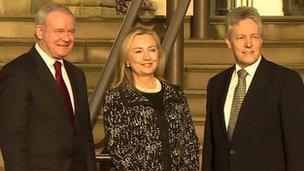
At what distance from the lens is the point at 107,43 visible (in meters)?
6.91

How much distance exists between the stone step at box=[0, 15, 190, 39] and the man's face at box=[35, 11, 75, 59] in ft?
11.0

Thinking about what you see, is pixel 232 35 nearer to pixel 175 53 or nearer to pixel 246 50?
pixel 246 50

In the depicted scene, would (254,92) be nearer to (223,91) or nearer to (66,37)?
(223,91)

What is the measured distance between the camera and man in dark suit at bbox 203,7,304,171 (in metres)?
3.54

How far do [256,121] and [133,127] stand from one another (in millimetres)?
562

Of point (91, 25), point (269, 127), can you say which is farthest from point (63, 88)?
point (91, 25)

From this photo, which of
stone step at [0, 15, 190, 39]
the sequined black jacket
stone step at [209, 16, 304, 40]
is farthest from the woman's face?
stone step at [209, 16, 304, 40]

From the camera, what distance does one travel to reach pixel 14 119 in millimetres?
3527

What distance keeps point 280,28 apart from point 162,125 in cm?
373

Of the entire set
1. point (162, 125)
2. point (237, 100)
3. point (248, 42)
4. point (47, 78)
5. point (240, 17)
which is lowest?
point (162, 125)

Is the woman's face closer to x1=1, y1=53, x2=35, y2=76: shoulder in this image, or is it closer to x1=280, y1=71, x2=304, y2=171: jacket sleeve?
x1=1, y1=53, x2=35, y2=76: shoulder

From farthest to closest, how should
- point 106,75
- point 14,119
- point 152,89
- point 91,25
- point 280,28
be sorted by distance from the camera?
point 280,28, point 91,25, point 106,75, point 152,89, point 14,119

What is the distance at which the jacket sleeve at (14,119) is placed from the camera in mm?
3512

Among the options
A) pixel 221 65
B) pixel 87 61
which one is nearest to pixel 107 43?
pixel 87 61
